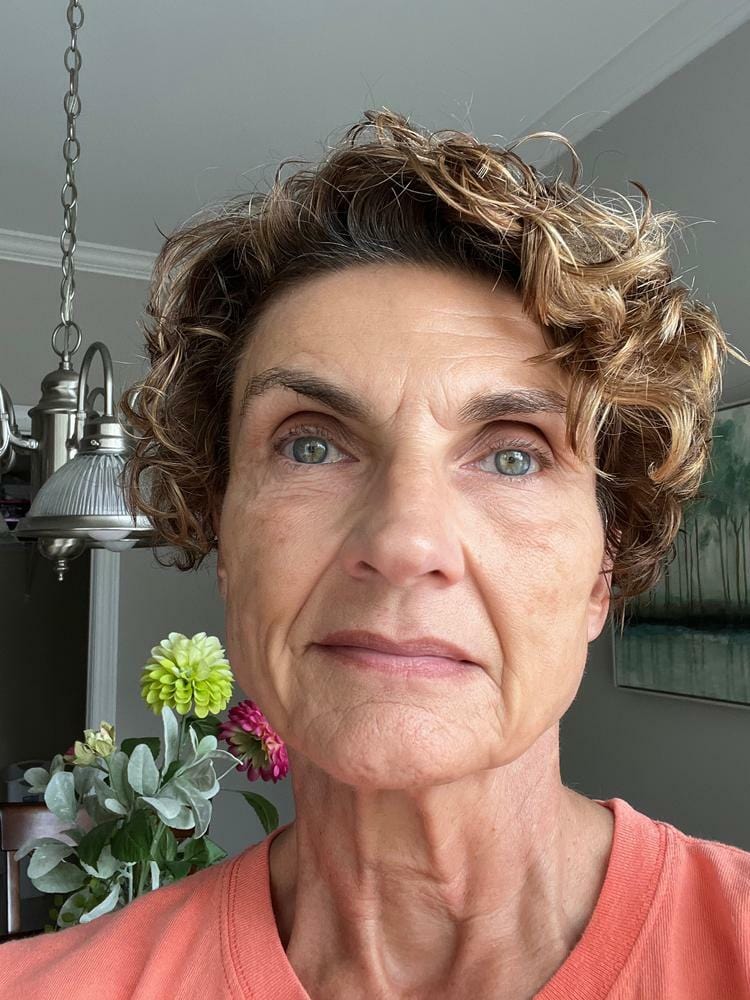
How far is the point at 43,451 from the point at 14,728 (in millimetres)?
4582

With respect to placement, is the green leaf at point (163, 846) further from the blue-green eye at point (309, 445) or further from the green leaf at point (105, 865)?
the blue-green eye at point (309, 445)

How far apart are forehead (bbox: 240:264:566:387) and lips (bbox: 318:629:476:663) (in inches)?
7.0

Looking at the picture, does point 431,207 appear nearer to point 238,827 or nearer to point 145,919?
point 145,919

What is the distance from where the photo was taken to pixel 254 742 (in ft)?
3.83

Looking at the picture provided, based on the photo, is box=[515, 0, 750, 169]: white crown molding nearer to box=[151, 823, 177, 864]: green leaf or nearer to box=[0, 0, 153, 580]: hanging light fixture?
box=[0, 0, 153, 580]: hanging light fixture

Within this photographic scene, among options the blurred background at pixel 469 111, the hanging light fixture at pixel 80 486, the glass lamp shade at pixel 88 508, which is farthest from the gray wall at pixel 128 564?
the glass lamp shade at pixel 88 508

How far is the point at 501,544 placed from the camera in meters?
0.63

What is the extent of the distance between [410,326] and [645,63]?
237 cm

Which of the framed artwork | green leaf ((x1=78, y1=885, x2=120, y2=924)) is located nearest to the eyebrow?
green leaf ((x1=78, y1=885, x2=120, y2=924))

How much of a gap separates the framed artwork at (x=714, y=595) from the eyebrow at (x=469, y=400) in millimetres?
1586

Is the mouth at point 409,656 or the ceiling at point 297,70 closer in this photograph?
the mouth at point 409,656

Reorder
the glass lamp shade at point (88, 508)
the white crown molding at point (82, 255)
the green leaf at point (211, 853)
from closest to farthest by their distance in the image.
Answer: the green leaf at point (211, 853), the glass lamp shade at point (88, 508), the white crown molding at point (82, 255)

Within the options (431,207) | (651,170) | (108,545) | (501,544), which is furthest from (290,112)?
(501,544)

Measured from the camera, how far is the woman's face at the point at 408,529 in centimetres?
60
